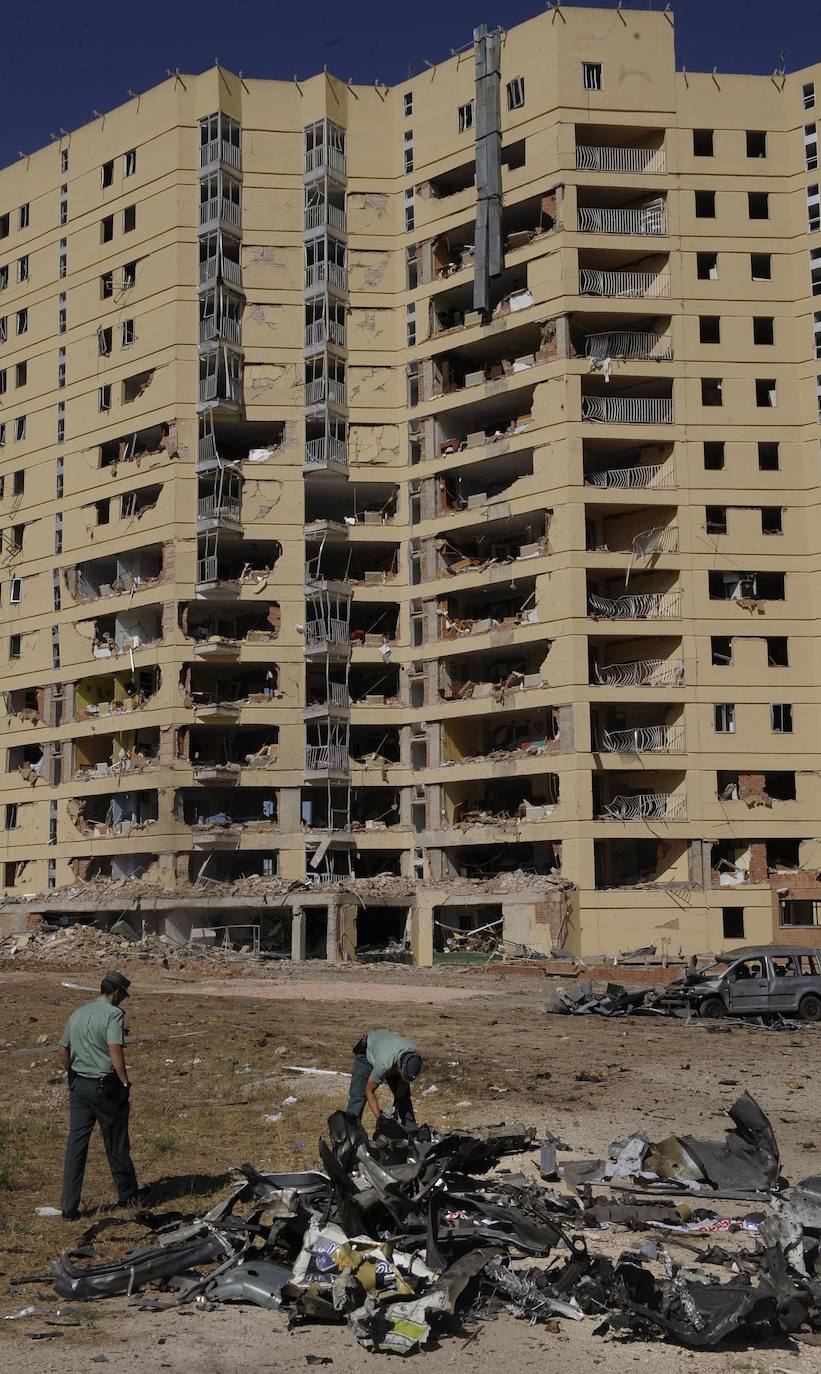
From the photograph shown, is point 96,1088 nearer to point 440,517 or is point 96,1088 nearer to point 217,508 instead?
point 440,517

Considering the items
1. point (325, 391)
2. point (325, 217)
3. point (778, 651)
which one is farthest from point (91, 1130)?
point (325, 217)

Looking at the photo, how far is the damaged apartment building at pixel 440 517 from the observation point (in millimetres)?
50312

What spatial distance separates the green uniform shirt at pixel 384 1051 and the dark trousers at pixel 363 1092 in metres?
0.11

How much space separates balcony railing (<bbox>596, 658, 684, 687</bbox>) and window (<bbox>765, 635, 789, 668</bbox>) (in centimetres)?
368

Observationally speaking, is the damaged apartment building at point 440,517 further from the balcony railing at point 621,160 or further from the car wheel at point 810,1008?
the car wheel at point 810,1008

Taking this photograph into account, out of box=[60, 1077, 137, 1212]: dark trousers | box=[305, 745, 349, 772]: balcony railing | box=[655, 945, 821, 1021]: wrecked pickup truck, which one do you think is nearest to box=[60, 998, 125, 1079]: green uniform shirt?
box=[60, 1077, 137, 1212]: dark trousers

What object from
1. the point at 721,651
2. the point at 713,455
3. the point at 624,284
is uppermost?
the point at 624,284

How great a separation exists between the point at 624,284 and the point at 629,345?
236 cm

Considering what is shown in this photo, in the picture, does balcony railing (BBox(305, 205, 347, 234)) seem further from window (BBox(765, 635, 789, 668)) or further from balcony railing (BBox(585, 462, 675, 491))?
window (BBox(765, 635, 789, 668))

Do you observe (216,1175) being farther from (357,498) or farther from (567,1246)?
(357,498)

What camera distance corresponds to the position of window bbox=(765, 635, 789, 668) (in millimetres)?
51312

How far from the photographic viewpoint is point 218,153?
5816cm

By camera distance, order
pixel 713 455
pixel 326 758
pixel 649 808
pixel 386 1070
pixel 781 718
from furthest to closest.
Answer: pixel 326 758 < pixel 713 455 < pixel 781 718 < pixel 649 808 < pixel 386 1070

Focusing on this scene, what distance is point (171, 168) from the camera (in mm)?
58906
